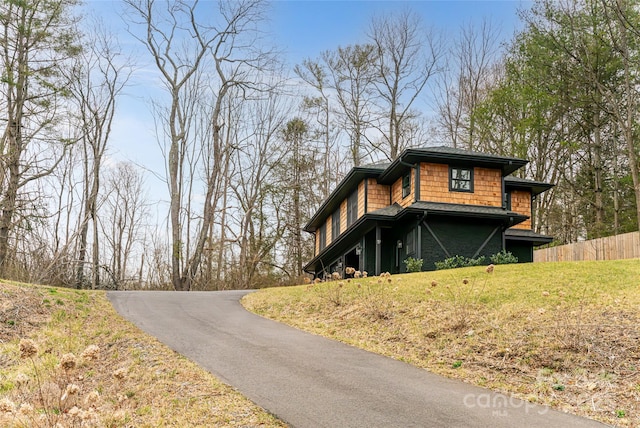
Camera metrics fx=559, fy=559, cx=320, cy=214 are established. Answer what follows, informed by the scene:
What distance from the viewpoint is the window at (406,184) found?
69.4 ft

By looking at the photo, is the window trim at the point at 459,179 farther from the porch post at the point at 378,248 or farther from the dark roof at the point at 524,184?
the dark roof at the point at 524,184

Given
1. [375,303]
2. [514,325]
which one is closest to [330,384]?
[514,325]

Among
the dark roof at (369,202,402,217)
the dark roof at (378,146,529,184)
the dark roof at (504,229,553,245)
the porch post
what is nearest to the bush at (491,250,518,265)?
the dark roof at (378,146,529,184)

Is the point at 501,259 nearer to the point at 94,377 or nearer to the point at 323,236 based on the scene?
the point at 323,236

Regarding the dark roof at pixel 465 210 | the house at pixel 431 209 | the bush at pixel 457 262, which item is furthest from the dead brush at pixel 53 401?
the house at pixel 431 209

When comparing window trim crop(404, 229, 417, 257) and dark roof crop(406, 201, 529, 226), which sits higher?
dark roof crop(406, 201, 529, 226)

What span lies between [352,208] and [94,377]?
16.7 metres

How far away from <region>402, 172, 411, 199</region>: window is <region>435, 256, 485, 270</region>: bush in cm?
300

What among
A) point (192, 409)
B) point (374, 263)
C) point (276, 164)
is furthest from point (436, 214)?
point (276, 164)

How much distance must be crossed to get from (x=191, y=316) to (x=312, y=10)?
1340cm

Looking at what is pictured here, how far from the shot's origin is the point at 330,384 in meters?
7.72

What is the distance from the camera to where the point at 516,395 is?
7.43 metres

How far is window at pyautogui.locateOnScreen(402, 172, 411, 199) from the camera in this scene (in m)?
21.2

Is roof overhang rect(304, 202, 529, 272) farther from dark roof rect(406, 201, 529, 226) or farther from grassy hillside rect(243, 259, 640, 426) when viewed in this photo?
grassy hillside rect(243, 259, 640, 426)
